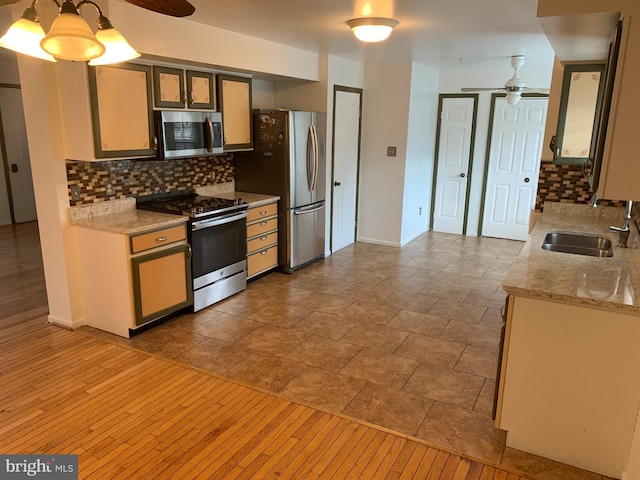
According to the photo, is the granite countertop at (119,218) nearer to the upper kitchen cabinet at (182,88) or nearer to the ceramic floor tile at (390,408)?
the upper kitchen cabinet at (182,88)

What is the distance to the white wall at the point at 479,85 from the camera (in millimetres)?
6258

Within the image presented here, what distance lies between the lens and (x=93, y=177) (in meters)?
3.79

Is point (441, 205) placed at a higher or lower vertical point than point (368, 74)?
lower

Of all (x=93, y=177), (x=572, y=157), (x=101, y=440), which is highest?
(x=572, y=157)

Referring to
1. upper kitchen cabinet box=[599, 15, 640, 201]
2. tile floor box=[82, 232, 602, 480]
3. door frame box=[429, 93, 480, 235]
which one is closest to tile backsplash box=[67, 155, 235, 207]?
tile floor box=[82, 232, 602, 480]

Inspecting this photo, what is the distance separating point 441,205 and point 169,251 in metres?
4.79

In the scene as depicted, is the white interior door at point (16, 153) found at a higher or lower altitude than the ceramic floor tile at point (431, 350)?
higher

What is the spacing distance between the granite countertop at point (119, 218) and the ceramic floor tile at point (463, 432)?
7.83 ft

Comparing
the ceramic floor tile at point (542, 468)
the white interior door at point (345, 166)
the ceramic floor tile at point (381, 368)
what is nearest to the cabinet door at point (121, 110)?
the ceramic floor tile at point (381, 368)

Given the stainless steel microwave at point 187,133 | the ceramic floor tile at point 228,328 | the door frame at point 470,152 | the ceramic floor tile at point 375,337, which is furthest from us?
the door frame at point 470,152

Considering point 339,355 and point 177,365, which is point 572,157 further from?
point 177,365

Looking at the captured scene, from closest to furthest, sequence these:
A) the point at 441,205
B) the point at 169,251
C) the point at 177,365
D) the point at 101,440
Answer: the point at 101,440, the point at 177,365, the point at 169,251, the point at 441,205

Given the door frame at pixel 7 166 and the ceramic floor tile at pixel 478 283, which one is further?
the door frame at pixel 7 166

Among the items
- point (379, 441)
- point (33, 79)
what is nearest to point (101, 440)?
point (379, 441)
